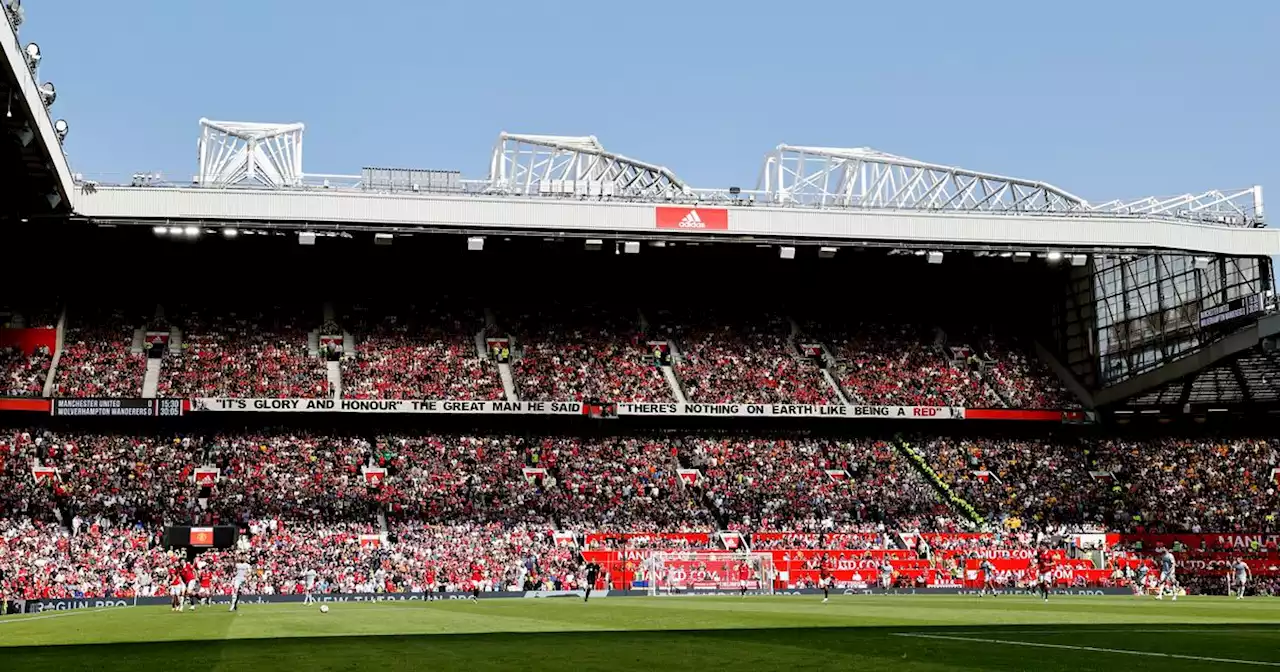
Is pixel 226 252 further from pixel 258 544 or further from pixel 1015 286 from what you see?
pixel 1015 286

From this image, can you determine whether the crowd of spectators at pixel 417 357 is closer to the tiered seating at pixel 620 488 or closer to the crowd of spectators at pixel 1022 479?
the tiered seating at pixel 620 488

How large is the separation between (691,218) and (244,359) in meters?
22.0

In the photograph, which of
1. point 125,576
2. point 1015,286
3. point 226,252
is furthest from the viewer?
point 1015,286

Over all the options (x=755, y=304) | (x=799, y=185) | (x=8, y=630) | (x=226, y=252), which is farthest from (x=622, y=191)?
(x=8, y=630)

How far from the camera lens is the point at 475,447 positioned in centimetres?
6003

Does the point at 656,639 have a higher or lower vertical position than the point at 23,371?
lower

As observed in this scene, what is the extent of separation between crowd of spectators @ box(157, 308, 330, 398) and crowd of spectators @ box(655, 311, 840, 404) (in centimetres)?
1842

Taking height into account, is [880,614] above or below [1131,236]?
below

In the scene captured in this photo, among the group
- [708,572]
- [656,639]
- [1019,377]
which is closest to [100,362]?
[708,572]

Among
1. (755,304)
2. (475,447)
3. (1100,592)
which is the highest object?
(755,304)

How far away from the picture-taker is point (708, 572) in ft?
166

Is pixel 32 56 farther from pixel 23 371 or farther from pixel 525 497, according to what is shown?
pixel 525 497

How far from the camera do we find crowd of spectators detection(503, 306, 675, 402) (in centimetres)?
6225

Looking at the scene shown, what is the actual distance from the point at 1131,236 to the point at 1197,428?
1309 cm
